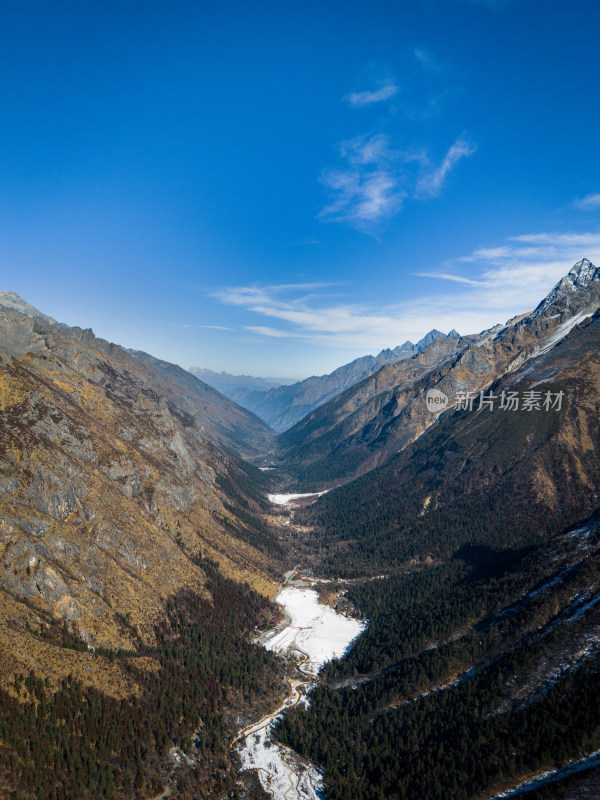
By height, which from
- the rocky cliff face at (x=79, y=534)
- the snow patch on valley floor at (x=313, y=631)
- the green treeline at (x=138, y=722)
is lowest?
the snow patch on valley floor at (x=313, y=631)

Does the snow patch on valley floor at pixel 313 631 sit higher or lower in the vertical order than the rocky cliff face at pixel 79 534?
lower

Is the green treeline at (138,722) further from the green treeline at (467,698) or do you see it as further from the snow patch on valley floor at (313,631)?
the green treeline at (467,698)

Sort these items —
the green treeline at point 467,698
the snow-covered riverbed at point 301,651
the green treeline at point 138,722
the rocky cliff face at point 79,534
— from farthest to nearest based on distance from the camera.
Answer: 1. the rocky cliff face at point 79,534
2. the snow-covered riverbed at point 301,651
3. the green treeline at point 467,698
4. the green treeline at point 138,722

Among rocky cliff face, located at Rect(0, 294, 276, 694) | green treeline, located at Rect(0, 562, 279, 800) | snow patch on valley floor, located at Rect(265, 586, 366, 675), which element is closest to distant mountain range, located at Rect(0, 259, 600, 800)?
green treeline, located at Rect(0, 562, 279, 800)

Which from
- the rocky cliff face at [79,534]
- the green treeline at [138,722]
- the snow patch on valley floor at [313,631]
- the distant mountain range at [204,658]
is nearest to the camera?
the green treeline at [138,722]

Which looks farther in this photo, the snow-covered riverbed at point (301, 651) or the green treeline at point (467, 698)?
the snow-covered riverbed at point (301, 651)

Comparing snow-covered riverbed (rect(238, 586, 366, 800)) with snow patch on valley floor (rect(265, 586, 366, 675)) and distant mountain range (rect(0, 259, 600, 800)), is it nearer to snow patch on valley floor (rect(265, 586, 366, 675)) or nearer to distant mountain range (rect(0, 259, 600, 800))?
snow patch on valley floor (rect(265, 586, 366, 675))

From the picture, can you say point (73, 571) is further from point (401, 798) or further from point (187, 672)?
point (401, 798)

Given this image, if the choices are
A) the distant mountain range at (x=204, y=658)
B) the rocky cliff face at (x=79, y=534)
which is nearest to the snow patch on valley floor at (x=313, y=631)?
the distant mountain range at (x=204, y=658)

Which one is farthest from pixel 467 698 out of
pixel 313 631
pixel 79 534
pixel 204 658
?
pixel 79 534

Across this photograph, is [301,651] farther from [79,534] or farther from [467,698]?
[79,534]
